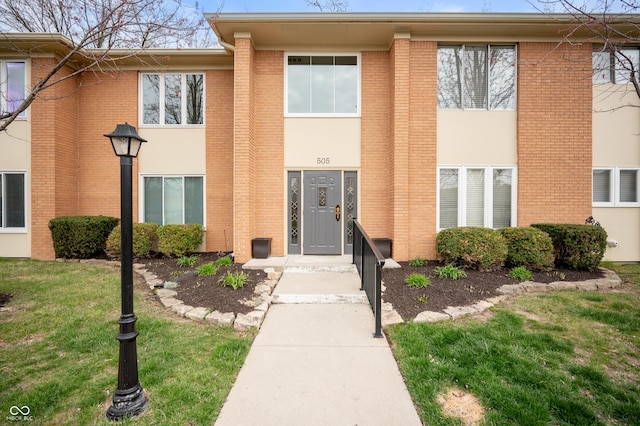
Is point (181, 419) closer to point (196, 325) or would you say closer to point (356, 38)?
point (196, 325)

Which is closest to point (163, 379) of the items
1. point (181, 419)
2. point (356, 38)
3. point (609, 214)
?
point (181, 419)

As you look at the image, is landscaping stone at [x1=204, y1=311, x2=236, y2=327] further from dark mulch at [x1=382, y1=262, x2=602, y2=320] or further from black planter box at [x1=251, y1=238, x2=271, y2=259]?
black planter box at [x1=251, y1=238, x2=271, y2=259]

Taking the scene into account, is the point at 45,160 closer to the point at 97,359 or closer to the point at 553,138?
the point at 97,359

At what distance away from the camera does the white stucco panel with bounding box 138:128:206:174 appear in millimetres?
8758

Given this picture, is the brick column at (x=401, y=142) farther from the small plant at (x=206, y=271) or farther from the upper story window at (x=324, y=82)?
the small plant at (x=206, y=271)

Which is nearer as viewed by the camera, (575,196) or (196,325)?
(196,325)

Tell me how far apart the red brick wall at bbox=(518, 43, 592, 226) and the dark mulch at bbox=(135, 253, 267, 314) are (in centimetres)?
699

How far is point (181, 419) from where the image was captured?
236cm

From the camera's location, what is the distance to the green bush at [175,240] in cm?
782

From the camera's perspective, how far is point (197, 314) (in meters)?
4.26

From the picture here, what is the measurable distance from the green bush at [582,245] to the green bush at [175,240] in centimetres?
886

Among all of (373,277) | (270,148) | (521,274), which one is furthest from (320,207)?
(521,274)

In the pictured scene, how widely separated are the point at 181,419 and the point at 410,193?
6659 mm

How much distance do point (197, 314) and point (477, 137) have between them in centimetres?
760
